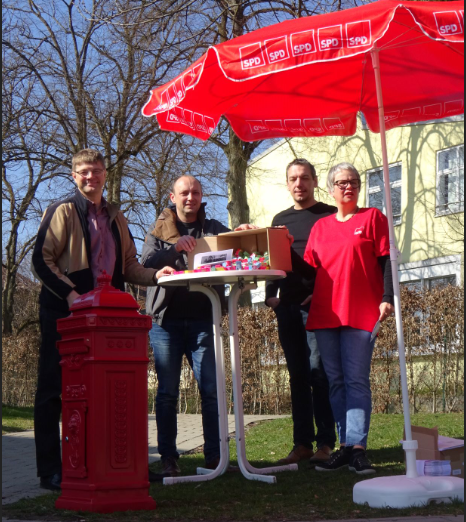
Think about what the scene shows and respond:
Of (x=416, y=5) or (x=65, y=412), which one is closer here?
(x=416, y=5)

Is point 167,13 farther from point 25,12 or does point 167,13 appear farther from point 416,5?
point 416,5

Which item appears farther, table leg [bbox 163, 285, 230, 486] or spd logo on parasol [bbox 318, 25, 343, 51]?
table leg [bbox 163, 285, 230, 486]

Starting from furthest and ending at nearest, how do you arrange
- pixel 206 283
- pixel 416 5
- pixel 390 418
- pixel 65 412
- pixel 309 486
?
pixel 390 418 < pixel 206 283 < pixel 309 486 < pixel 65 412 < pixel 416 5

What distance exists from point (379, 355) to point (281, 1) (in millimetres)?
8804

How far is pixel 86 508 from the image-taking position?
434 cm

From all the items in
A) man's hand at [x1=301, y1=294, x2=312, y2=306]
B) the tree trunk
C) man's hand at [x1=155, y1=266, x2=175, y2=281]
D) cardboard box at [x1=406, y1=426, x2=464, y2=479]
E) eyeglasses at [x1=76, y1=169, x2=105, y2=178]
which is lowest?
cardboard box at [x1=406, y1=426, x2=464, y2=479]

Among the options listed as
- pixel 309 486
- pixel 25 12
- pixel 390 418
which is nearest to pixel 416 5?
pixel 309 486

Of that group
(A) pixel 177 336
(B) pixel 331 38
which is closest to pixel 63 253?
(A) pixel 177 336

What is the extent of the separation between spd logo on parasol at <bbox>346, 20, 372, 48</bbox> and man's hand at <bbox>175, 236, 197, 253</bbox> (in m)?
1.87

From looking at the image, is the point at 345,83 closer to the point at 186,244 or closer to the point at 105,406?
the point at 186,244

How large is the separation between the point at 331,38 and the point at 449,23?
0.65 m

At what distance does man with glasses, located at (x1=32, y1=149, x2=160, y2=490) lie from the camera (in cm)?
529

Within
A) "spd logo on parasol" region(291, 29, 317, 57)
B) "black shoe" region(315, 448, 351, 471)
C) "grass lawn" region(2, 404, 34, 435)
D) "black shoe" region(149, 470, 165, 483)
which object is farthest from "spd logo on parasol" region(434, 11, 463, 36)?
"grass lawn" region(2, 404, 34, 435)

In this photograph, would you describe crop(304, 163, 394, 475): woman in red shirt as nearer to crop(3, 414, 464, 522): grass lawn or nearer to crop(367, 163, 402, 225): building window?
crop(3, 414, 464, 522): grass lawn
